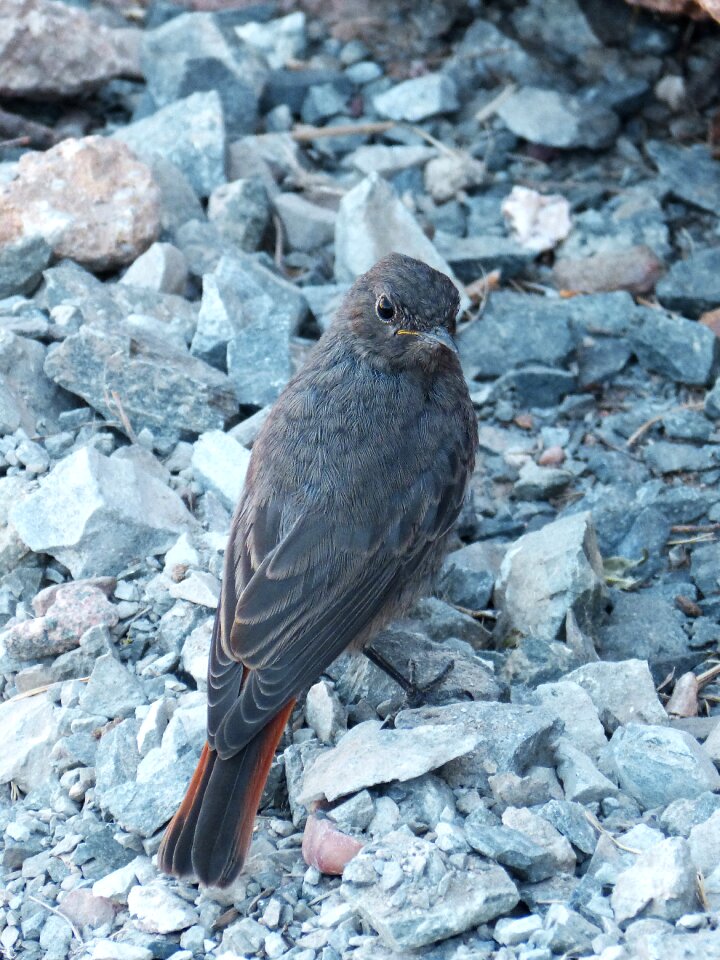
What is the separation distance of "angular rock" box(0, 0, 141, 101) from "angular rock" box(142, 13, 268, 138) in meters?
0.28

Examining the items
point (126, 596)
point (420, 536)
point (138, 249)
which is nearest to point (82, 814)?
point (126, 596)

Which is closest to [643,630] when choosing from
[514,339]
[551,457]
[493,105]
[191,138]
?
[551,457]

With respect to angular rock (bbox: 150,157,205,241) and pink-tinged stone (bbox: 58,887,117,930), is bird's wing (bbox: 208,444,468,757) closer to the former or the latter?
pink-tinged stone (bbox: 58,887,117,930)

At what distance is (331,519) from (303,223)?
2.95 metres

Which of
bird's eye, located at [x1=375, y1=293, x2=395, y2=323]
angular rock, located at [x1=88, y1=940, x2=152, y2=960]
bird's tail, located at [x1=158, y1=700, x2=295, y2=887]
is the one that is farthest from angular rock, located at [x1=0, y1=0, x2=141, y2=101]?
angular rock, located at [x1=88, y1=940, x2=152, y2=960]

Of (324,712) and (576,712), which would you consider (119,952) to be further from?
(576,712)

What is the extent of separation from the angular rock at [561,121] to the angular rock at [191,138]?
1748mm

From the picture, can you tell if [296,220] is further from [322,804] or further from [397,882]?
[397,882]

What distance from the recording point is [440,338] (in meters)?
5.09

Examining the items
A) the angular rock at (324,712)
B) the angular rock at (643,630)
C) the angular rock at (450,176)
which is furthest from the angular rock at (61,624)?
the angular rock at (450,176)

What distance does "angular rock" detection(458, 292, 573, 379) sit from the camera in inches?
270

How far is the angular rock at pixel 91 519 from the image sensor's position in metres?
5.05

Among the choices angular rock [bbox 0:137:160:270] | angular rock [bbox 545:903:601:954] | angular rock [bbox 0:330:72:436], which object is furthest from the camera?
angular rock [bbox 0:137:160:270]

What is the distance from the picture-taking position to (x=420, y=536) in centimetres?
500
